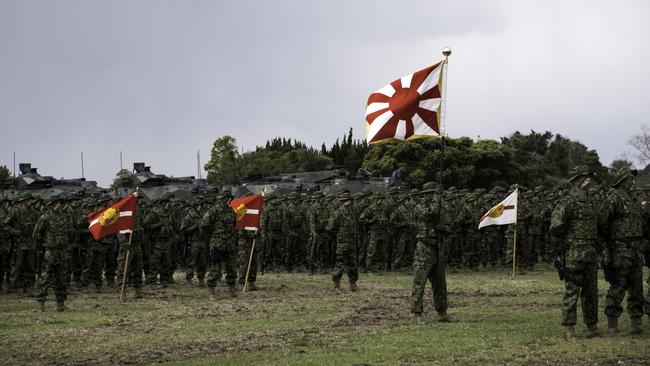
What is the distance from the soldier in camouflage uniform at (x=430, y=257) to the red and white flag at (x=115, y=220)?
7.64 metres

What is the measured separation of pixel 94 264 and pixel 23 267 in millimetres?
1819

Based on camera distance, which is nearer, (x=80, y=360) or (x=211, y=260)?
(x=80, y=360)

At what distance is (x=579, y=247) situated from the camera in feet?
39.2

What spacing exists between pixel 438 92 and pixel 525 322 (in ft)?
14.0

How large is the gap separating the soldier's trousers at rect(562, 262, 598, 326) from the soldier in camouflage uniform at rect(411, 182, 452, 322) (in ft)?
8.47

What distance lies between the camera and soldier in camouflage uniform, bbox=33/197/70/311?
56.0 feet

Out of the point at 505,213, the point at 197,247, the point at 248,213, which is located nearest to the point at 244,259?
the point at 197,247

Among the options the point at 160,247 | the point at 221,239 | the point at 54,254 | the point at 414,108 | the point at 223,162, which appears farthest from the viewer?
the point at 223,162

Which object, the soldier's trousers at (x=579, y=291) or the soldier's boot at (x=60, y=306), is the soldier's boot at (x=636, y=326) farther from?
the soldier's boot at (x=60, y=306)

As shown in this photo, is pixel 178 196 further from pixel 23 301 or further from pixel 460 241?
pixel 23 301

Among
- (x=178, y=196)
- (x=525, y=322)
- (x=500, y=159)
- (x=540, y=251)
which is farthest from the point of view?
(x=500, y=159)

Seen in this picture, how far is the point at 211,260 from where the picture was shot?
19.3 m

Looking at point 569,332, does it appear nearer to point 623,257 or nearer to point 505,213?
point 623,257

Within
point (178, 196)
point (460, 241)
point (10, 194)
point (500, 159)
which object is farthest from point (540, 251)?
point (500, 159)
